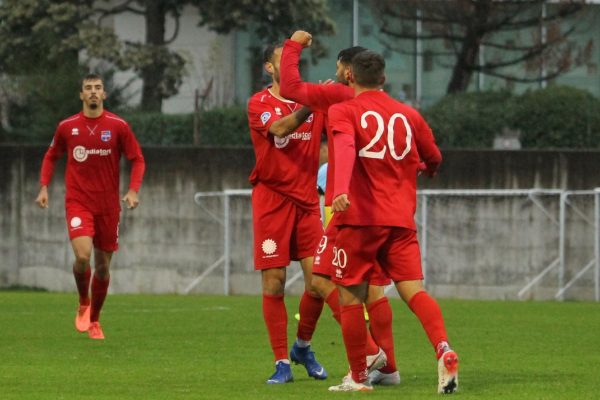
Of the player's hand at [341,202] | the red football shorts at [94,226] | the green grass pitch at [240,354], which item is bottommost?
the green grass pitch at [240,354]

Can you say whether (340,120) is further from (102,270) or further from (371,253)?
(102,270)

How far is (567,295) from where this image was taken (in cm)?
2459

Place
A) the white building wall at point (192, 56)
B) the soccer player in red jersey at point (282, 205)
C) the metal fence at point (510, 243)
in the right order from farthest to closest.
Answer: the white building wall at point (192, 56) → the metal fence at point (510, 243) → the soccer player in red jersey at point (282, 205)

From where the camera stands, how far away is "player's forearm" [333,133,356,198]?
9.75 m

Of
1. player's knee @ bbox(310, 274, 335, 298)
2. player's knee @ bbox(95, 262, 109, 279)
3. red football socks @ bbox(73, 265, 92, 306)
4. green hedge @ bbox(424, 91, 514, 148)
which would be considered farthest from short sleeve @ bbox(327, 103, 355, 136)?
green hedge @ bbox(424, 91, 514, 148)

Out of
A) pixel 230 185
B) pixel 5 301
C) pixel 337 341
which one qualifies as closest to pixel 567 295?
pixel 230 185

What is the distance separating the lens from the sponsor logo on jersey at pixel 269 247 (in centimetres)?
1143

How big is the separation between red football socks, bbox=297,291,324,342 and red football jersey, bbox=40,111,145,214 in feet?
14.9

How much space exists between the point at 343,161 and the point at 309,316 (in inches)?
74.7

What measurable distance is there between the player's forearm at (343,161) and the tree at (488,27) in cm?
2160

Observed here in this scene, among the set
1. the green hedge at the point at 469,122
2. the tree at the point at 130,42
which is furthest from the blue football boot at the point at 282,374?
the tree at the point at 130,42

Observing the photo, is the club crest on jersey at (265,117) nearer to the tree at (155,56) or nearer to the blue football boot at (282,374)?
the blue football boot at (282,374)

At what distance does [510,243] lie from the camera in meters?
25.1

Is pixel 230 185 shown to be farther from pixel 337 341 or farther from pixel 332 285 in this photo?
pixel 332 285
